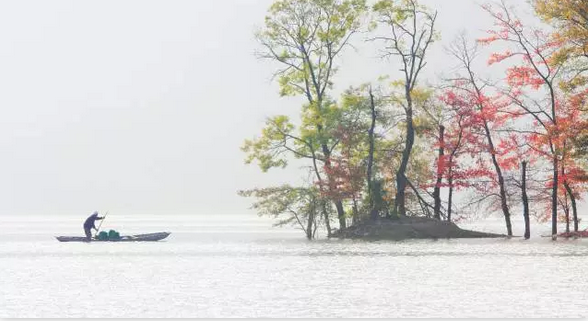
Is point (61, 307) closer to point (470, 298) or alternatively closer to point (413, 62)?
point (470, 298)

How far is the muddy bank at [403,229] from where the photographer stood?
243ft

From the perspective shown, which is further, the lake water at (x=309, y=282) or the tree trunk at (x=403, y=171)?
the tree trunk at (x=403, y=171)

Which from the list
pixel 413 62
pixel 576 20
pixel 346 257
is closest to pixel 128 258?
pixel 346 257

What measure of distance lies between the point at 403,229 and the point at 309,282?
3183 centimetres

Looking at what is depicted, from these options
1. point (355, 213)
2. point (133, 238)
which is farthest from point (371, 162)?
point (133, 238)

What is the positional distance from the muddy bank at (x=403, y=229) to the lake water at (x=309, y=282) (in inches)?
198

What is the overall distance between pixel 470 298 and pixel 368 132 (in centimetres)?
3909

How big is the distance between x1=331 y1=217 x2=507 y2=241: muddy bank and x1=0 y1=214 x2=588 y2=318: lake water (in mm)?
5028

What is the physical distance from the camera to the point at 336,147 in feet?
250

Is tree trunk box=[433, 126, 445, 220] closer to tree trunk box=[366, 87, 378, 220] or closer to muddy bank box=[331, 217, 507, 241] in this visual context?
muddy bank box=[331, 217, 507, 241]

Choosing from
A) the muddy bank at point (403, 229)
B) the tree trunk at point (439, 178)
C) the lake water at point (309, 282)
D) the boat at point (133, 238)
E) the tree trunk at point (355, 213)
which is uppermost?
the tree trunk at point (439, 178)

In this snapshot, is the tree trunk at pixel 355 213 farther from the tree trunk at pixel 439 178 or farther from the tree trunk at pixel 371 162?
the tree trunk at pixel 439 178

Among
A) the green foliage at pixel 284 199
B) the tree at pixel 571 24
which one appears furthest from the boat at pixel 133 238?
the tree at pixel 571 24

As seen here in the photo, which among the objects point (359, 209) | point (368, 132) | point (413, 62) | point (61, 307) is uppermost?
point (413, 62)
